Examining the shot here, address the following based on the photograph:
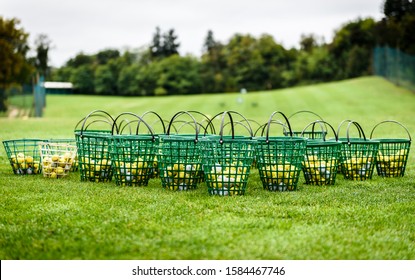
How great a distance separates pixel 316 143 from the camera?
25.5ft

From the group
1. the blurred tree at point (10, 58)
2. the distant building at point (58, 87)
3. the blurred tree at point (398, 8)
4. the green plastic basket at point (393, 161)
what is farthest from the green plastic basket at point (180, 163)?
the distant building at point (58, 87)

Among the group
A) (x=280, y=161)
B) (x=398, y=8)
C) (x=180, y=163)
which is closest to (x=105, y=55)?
(x=398, y=8)

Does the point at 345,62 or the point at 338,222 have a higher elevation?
the point at 345,62

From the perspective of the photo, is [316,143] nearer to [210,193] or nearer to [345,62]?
[210,193]

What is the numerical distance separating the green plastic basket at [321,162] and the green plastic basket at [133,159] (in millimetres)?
2196

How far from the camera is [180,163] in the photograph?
7.24 metres

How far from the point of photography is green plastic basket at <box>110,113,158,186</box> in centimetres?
739

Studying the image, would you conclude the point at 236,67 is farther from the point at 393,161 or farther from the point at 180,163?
the point at 180,163

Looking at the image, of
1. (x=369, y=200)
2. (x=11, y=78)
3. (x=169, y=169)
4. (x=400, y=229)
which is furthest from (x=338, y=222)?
(x=11, y=78)

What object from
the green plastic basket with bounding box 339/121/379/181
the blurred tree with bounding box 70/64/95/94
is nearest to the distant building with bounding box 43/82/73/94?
→ the blurred tree with bounding box 70/64/95/94

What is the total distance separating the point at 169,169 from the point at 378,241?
317cm

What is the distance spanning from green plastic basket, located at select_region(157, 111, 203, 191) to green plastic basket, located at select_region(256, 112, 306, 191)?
0.83 m

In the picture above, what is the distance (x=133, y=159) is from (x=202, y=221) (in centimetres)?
237

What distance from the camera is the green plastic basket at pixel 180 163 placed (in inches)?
281
